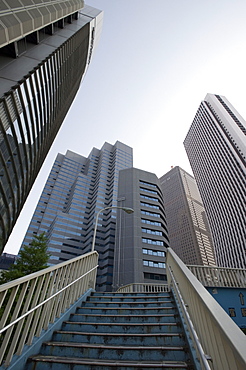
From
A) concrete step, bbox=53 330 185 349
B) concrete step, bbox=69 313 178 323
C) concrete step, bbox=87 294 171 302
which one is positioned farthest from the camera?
concrete step, bbox=87 294 171 302

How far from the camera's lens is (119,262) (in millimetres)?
39500

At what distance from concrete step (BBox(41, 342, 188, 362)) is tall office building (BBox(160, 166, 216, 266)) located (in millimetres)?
140205

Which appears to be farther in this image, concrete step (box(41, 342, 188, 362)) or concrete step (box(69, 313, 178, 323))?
concrete step (box(69, 313, 178, 323))

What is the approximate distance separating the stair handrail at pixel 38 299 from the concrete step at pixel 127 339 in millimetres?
527

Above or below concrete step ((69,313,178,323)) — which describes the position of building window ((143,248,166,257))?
above

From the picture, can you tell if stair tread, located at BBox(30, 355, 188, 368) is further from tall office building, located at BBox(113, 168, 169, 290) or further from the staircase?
tall office building, located at BBox(113, 168, 169, 290)

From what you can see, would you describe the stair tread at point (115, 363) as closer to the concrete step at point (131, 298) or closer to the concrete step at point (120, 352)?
the concrete step at point (120, 352)

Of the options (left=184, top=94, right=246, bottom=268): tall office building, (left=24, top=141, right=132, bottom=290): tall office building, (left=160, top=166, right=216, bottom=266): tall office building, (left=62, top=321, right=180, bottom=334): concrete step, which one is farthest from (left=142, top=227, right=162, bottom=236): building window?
(left=160, top=166, right=216, bottom=266): tall office building

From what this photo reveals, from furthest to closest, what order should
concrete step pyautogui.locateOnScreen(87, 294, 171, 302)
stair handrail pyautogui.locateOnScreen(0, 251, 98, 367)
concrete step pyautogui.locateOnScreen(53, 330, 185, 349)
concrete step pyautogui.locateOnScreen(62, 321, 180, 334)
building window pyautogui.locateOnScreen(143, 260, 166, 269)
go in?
1. building window pyautogui.locateOnScreen(143, 260, 166, 269)
2. concrete step pyautogui.locateOnScreen(87, 294, 171, 302)
3. concrete step pyautogui.locateOnScreen(62, 321, 180, 334)
4. concrete step pyautogui.locateOnScreen(53, 330, 185, 349)
5. stair handrail pyautogui.locateOnScreen(0, 251, 98, 367)

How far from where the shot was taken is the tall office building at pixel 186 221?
5236 inches

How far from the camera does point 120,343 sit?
122 inches

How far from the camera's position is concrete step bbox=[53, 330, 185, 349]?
118 inches

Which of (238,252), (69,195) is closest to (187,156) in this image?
(238,252)

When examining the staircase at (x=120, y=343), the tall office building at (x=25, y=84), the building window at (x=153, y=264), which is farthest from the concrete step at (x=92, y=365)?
the building window at (x=153, y=264)
